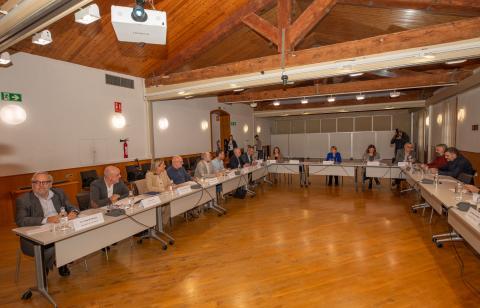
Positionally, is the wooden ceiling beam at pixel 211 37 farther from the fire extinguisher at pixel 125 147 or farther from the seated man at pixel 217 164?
the seated man at pixel 217 164

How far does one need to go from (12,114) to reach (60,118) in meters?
0.86

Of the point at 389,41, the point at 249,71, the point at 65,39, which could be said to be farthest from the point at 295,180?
the point at 65,39

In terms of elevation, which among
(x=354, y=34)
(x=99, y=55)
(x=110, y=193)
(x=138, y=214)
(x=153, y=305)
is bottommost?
(x=153, y=305)

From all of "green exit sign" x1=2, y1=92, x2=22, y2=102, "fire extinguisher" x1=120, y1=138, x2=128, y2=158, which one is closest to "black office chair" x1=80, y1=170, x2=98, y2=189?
"fire extinguisher" x1=120, y1=138, x2=128, y2=158

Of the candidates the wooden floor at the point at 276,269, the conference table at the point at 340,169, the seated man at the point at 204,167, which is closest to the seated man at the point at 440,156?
the conference table at the point at 340,169

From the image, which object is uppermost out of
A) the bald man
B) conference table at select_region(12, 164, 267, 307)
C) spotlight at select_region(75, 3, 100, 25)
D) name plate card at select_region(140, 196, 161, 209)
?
spotlight at select_region(75, 3, 100, 25)

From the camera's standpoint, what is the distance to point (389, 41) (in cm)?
441

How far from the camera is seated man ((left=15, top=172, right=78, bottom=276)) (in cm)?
269

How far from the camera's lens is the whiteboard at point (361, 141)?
13673 millimetres

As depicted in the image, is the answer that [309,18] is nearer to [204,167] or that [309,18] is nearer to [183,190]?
[204,167]

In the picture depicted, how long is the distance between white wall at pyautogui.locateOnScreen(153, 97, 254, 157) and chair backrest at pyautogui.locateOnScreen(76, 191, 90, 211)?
15.6 feet

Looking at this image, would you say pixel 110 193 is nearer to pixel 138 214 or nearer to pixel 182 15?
pixel 138 214

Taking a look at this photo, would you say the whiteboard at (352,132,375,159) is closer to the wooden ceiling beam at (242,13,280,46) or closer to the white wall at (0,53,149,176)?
the wooden ceiling beam at (242,13,280,46)

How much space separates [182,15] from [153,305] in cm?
519
